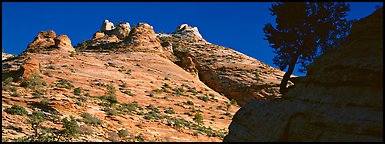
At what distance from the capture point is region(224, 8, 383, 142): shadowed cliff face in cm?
922

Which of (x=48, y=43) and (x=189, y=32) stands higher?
(x=189, y=32)

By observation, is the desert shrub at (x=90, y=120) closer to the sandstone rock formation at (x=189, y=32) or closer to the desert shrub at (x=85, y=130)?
the desert shrub at (x=85, y=130)

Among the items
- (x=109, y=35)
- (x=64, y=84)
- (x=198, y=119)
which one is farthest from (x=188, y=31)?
(x=198, y=119)

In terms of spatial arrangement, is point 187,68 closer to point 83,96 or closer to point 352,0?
point 83,96

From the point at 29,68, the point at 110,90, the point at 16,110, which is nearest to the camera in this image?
the point at 16,110

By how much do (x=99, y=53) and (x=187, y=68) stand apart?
14.4 metres

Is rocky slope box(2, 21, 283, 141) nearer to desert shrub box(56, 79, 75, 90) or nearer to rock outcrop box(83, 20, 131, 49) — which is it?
desert shrub box(56, 79, 75, 90)

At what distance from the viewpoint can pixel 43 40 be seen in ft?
214

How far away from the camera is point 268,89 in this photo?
174ft

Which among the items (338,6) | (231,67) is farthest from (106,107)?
(231,67)

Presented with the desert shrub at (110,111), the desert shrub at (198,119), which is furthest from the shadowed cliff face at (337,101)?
the desert shrub at (198,119)

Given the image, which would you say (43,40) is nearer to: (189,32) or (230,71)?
(189,32)

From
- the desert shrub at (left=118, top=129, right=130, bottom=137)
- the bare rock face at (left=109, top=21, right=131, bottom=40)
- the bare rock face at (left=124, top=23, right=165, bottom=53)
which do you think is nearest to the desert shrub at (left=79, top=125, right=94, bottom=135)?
the desert shrub at (left=118, top=129, right=130, bottom=137)

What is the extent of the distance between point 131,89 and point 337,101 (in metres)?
29.8
